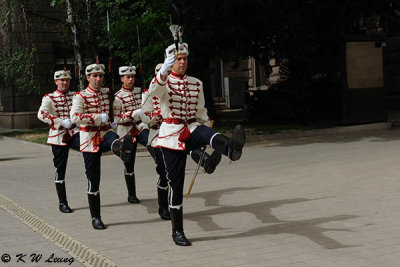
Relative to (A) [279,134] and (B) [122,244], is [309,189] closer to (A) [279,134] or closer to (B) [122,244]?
(B) [122,244]

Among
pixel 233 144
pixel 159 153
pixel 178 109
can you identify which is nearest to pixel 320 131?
pixel 159 153

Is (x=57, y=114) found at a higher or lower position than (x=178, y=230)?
higher

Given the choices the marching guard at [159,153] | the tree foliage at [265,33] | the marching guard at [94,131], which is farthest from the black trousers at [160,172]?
the tree foliage at [265,33]

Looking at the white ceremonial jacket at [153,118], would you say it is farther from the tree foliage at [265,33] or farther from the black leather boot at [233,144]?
the tree foliage at [265,33]

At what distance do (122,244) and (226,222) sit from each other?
143 cm

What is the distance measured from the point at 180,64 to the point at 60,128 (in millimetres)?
2734

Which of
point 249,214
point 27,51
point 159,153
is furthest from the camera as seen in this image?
point 27,51

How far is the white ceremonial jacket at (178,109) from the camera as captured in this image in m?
6.50

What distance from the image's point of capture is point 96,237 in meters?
6.88

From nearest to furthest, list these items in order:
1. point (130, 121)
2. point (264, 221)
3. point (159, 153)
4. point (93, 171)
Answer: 1. point (264, 221)
2. point (93, 171)
3. point (159, 153)
4. point (130, 121)

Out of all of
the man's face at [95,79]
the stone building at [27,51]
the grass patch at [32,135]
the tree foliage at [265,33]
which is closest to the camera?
the man's face at [95,79]

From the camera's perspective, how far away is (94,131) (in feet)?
25.0

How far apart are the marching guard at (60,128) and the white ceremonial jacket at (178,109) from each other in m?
2.26

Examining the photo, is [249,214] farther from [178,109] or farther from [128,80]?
[128,80]
